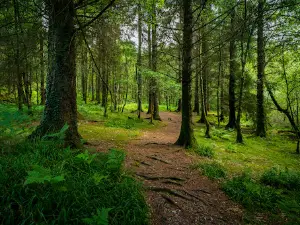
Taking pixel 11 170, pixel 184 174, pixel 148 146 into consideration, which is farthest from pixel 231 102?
pixel 11 170

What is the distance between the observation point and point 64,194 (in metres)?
2.50

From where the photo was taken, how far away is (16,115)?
4.11m

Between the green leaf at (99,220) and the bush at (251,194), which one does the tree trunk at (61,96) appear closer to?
the green leaf at (99,220)

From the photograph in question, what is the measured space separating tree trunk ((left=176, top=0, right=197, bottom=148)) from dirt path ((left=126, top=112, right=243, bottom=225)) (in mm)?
1228

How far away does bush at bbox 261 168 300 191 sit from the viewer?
4652 mm

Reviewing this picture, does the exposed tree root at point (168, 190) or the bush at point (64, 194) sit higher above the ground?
the bush at point (64, 194)

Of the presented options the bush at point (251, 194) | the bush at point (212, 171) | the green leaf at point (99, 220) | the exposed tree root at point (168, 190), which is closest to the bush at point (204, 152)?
the bush at point (212, 171)

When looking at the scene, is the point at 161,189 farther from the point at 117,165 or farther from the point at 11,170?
the point at 11,170

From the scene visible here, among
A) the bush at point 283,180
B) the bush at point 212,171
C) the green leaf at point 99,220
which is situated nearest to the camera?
the green leaf at point 99,220

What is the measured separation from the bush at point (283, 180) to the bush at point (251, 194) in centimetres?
73

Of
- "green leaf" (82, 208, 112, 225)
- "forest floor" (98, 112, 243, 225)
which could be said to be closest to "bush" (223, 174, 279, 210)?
"forest floor" (98, 112, 243, 225)

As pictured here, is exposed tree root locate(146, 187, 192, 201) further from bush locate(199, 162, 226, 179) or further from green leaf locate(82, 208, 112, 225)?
green leaf locate(82, 208, 112, 225)

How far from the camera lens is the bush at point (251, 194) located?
3.71 m

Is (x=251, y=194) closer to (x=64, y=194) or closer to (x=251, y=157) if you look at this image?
(x=64, y=194)
